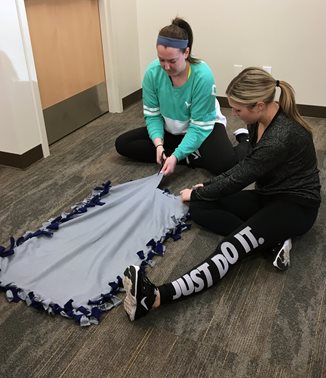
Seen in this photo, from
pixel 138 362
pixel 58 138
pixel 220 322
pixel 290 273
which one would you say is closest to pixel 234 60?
pixel 58 138

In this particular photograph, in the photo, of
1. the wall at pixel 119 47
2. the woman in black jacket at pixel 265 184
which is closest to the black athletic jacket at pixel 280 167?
the woman in black jacket at pixel 265 184

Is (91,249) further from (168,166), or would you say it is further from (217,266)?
(168,166)

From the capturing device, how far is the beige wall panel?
7.77 ft

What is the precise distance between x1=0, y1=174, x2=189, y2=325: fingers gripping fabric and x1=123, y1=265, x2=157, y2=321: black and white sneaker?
116 mm

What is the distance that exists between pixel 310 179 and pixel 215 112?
0.81m

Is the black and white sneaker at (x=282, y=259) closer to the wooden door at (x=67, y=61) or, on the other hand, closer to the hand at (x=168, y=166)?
the hand at (x=168, y=166)

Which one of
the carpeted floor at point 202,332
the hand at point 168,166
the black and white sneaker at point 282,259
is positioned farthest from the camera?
the hand at point 168,166

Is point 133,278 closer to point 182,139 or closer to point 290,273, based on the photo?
point 290,273

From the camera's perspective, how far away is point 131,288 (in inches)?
47.8

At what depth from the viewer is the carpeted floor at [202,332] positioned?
114cm

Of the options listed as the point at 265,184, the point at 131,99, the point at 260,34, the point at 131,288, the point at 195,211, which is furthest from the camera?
the point at 131,99

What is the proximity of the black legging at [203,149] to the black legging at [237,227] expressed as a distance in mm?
484

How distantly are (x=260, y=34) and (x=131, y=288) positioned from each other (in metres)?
2.25

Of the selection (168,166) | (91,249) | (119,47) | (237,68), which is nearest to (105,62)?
(119,47)
